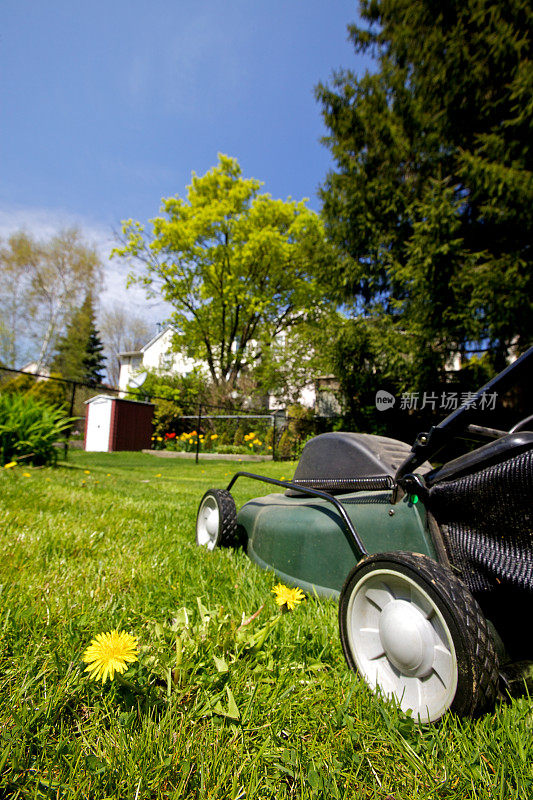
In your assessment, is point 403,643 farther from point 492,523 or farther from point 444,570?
point 492,523

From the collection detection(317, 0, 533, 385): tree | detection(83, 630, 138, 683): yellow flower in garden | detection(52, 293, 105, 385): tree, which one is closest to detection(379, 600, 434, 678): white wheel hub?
detection(83, 630, 138, 683): yellow flower in garden

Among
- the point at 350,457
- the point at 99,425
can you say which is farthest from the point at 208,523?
the point at 99,425

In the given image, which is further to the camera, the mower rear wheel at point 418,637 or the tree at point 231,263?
the tree at point 231,263

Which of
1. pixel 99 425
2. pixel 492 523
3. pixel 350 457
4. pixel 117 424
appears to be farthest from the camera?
pixel 99 425

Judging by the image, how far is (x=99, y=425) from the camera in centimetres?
1523

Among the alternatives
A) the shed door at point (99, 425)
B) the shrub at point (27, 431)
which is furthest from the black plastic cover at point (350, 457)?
the shed door at point (99, 425)

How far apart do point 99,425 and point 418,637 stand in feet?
50.5

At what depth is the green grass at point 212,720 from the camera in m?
0.83

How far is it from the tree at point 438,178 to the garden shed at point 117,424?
8.57 m

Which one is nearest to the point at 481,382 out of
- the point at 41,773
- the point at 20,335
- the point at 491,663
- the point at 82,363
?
the point at 491,663

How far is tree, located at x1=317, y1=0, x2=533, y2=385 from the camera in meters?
7.02

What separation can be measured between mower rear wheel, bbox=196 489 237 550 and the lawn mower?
0.74 m

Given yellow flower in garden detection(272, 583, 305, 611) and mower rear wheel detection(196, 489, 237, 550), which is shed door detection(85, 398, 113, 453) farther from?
yellow flower in garden detection(272, 583, 305, 611)

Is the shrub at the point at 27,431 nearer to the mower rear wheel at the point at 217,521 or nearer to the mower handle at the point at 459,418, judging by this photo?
the mower rear wheel at the point at 217,521
